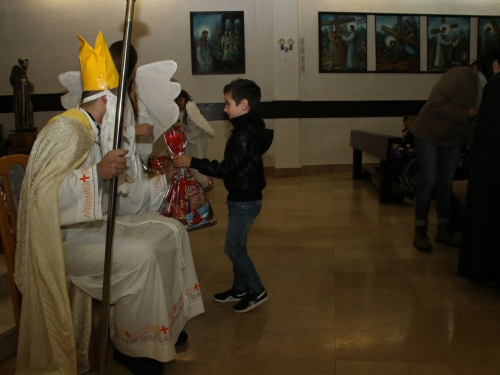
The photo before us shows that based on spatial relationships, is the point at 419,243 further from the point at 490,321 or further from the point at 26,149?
the point at 26,149

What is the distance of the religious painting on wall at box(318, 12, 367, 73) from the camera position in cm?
891

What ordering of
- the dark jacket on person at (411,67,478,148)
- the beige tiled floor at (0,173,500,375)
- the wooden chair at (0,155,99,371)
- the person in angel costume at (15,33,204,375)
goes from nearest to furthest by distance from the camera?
the person in angel costume at (15,33,204,375), the wooden chair at (0,155,99,371), the beige tiled floor at (0,173,500,375), the dark jacket on person at (411,67,478,148)

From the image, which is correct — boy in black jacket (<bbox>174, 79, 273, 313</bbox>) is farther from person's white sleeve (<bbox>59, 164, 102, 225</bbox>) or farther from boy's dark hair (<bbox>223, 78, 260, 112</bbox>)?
person's white sleeve (<bbox>59, 164, 102, 225</bbox>)

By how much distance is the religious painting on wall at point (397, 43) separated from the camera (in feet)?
29.7

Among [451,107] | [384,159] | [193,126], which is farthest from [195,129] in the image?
[451,107]

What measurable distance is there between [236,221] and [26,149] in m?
6.10

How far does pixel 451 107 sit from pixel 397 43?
17.8 feet

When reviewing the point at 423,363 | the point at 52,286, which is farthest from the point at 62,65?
the point at 423,363

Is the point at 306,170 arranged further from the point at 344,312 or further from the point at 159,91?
the point at 159,91

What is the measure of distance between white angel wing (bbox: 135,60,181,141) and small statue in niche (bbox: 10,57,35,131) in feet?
19.2

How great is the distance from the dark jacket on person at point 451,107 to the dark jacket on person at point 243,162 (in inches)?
69.2

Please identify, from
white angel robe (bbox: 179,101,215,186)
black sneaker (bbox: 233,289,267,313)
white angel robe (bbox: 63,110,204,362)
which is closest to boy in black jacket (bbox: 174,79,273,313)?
black sneaker (bbox: 233,289,267,313)

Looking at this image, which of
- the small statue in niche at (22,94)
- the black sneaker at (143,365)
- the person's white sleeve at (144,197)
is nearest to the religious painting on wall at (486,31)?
the small statue in niche at (22,94)

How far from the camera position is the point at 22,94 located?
8180 mm
